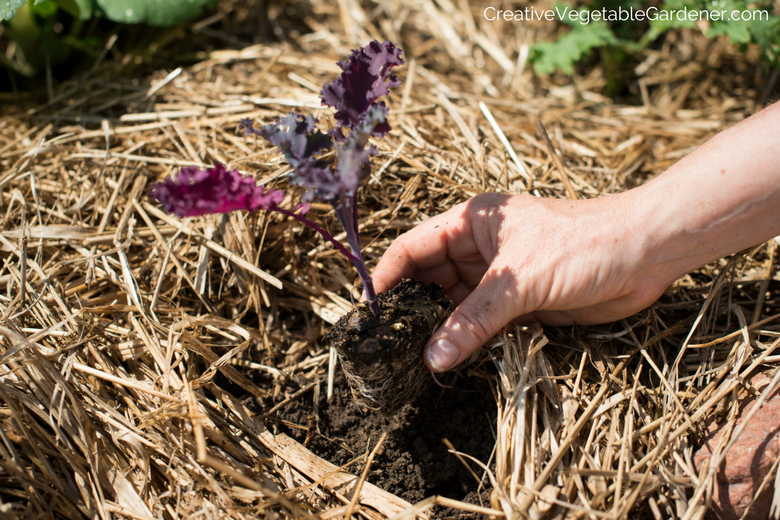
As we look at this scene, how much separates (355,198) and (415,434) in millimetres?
959

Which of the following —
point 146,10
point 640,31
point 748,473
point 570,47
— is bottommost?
point 748,473

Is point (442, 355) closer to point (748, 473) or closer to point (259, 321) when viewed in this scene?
point (259, 321)

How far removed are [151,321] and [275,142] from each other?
100 centimetres

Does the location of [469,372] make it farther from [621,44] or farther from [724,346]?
[621,44]

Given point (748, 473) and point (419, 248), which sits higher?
point (419, 248)

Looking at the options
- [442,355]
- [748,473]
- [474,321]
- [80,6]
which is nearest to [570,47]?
[474,321]

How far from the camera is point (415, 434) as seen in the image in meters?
1.89

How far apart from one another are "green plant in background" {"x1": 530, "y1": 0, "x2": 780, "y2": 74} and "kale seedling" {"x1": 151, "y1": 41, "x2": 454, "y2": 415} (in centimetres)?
216

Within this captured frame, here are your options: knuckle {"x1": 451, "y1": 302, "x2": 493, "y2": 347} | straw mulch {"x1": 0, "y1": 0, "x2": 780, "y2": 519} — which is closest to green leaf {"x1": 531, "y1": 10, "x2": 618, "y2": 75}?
straw mulch {"x1": 0, "y1": 0, "x2": 780, "y2": 519}

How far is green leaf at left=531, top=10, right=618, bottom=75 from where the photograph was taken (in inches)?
127

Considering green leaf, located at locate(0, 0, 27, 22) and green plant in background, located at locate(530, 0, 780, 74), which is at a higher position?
green leaf, located at locate(0, 0, 27, 22)

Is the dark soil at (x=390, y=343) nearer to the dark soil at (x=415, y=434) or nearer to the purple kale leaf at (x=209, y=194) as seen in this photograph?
the dark soil at (x=415, y=434)

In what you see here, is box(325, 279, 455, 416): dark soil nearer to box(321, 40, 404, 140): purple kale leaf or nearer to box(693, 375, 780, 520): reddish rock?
box(321, 40, 404, 140): purple kale leaf

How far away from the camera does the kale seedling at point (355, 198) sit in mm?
1284
